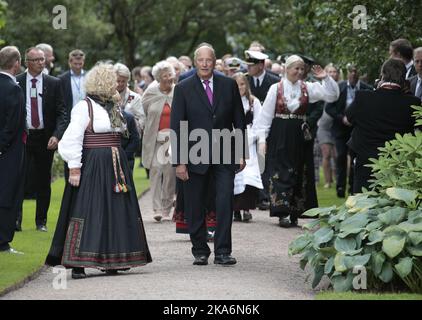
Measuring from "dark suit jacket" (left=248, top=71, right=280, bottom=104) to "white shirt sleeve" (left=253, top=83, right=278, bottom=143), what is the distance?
90.9 inches

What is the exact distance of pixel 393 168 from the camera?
457 inches

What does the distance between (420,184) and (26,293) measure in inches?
146

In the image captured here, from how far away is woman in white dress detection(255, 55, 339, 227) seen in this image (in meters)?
16.6

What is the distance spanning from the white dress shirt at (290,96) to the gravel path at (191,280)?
2182 millimetres

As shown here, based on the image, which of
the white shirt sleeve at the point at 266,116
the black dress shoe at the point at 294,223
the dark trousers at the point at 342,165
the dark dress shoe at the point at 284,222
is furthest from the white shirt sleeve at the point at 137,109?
the dark trousers at the point at 342,165

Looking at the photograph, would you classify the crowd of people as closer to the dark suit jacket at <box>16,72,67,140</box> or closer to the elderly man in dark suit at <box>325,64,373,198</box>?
the dark suit jacket at <box>16,72,67,140</box>

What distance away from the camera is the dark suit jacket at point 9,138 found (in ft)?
44.5

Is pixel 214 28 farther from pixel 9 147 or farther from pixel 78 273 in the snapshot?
pixel 78 273

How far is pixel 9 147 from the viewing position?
13.6 metres

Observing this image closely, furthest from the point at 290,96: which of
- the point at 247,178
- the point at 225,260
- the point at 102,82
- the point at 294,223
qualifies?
the point at 102,82

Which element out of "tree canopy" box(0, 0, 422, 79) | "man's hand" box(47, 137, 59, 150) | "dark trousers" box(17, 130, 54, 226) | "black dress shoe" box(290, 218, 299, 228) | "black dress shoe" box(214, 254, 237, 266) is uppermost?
"tree canopy" box(0, 0, 422, 79)

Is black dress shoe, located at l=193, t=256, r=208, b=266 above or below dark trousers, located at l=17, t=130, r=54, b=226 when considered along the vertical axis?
below

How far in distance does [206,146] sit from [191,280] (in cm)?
181

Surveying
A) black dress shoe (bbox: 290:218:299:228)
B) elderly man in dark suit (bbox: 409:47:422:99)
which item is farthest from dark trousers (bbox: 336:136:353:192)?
elderly man in dark suit (bbox: 409:47:422:99)
